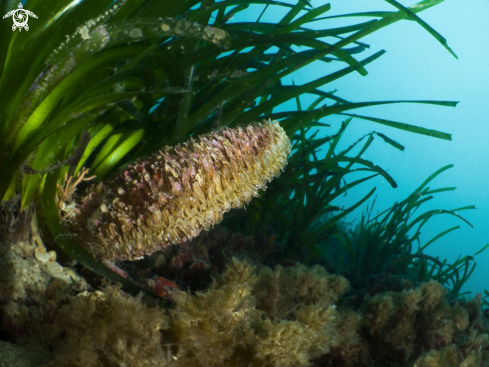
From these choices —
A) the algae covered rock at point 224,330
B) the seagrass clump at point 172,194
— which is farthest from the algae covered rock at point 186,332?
the seagrass clump at point 172,194

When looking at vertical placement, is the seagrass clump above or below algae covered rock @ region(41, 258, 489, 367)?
above

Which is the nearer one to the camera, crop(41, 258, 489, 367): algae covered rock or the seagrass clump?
crop(41, 258, 489, 367): algae covered rock

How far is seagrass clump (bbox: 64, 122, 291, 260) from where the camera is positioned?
1.53m

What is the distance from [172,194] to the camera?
152 cm

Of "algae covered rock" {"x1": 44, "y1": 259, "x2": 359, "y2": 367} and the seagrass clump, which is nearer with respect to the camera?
"algae covered rock" {"x1": 44, "y1": 259, "x2": 359, "y2": 367}

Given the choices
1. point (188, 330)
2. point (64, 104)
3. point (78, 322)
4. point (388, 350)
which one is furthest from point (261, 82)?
point (388, 350)

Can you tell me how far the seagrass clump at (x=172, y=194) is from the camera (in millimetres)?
1532

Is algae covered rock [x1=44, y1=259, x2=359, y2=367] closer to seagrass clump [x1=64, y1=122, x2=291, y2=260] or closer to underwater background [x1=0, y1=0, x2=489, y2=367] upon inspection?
underwater background [x1=0, y1=0, x2=489, y2=367]

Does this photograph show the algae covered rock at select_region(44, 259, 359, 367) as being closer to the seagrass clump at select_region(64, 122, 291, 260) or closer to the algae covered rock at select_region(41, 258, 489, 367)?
the algae covered rock at select_region(41, 258, 489, 367)

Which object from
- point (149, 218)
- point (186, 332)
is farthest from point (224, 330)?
point (149, 218)

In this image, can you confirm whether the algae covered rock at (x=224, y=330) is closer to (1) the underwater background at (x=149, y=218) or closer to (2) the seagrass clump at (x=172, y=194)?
(1) the underwater background at (x=149, y=218)

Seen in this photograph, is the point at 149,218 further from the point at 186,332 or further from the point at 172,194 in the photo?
the point at 186,332

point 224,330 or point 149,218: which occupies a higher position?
point 149,218

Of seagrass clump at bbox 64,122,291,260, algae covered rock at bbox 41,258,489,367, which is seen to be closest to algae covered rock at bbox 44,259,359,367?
algae covered rock at bbox 41,258,489,367
